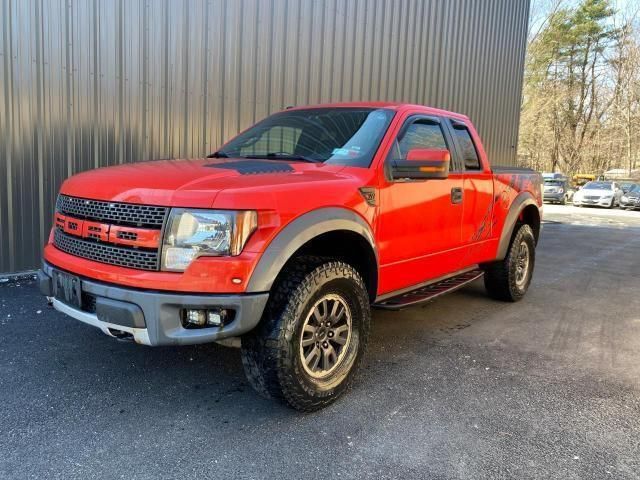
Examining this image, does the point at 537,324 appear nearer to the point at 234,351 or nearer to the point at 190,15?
the point at 234,351

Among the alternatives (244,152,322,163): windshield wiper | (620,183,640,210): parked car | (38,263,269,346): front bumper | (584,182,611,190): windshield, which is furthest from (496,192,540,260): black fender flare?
(584,182,611,190): windshield

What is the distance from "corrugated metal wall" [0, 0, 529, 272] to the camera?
19.8 ft

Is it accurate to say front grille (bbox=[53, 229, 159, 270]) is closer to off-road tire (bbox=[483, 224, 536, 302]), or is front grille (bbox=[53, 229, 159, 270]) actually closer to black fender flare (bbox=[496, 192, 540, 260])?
black fender flare (bbox=[496, 192, 540, 260])

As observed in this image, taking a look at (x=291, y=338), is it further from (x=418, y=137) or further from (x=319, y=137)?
(x=418, y=137)

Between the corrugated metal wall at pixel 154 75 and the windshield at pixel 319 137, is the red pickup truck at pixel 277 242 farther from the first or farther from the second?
the corrugated metal wall at pixel 154 75

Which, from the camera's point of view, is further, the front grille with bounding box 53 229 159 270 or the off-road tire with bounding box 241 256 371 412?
the off-road tire with bounding box 241 256 371 412

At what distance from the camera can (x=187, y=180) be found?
2.95 meters

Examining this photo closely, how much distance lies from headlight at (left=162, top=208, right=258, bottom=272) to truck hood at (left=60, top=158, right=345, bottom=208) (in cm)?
6

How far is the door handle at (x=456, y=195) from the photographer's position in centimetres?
450

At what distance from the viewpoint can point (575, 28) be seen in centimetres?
4375

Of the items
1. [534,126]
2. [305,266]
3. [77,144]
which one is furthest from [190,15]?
[534,126]

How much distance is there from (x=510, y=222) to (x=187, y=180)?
3.80 m

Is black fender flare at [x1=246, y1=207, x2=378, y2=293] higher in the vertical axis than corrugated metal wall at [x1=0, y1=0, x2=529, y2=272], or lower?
lower

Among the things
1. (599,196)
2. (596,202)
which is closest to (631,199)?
(599,196)
